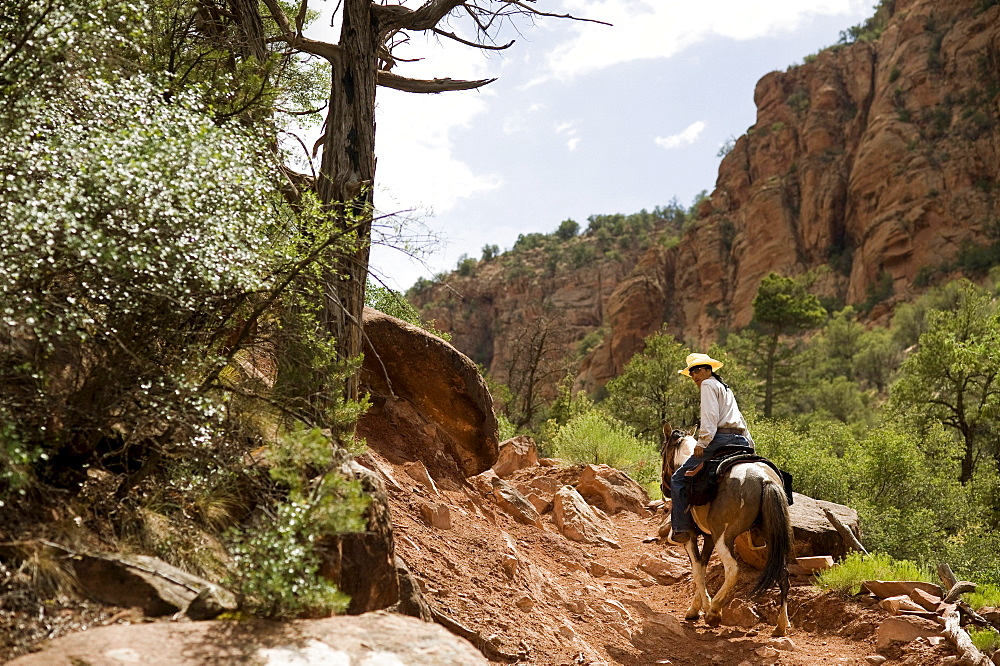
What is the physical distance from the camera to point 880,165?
55.3 metres

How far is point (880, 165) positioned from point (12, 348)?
61.5 m

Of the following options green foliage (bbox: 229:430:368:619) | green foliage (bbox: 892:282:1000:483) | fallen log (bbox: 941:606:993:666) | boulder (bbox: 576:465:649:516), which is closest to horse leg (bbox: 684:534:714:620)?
fallen log (bbox: 941:606:993:666)

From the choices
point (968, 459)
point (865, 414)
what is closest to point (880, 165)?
point (865, 414)

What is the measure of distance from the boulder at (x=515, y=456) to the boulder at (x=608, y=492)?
3.23 ft

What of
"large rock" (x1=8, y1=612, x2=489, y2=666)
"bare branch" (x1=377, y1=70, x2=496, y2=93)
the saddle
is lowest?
the saddle

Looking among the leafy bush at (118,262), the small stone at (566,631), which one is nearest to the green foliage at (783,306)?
the small stone at (566,631)

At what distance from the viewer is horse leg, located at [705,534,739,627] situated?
7.41m

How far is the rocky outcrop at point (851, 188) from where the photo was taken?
168 ft

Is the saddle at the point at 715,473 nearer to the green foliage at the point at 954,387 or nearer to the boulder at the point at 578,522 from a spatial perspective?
the boulder at the point at 578,522

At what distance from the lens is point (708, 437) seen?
7.75 metres

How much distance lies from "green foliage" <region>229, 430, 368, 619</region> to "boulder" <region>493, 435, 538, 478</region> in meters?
8.61

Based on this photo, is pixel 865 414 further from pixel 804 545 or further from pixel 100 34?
pixel 100 34

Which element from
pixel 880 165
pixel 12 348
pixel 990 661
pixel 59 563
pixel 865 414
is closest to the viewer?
pixel 59 563

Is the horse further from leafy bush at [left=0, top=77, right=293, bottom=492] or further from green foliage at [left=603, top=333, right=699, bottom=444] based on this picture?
green foliage at [left=603, top=333, right=699, bottom=444]
